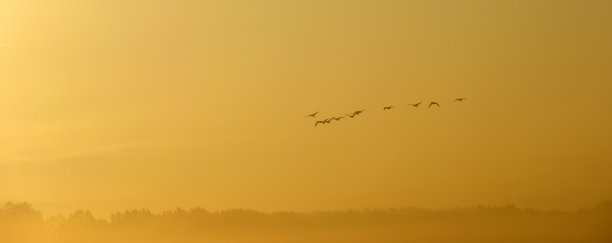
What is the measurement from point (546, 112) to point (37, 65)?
3743 mm

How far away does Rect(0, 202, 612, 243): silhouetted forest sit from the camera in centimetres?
670

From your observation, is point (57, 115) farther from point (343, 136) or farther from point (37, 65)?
point (343, 136)

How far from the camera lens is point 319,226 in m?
6.83

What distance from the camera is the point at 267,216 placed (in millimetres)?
6875

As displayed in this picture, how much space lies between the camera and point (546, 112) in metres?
6.73

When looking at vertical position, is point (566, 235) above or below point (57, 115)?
below

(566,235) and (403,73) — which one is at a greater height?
(403,73)

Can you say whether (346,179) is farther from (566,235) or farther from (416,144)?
(566,235)

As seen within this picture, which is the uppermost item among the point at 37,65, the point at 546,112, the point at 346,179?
the point at 37,65

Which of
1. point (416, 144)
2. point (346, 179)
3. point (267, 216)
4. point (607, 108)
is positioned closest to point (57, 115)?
point (267, 216)

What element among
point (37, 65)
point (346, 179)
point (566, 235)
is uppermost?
point (37, 65)

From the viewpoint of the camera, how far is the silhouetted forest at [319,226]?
6.70 meters

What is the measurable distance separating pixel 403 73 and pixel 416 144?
521 mm

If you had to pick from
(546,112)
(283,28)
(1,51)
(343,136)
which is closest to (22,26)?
(1,51)
